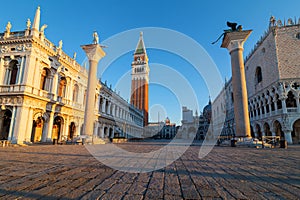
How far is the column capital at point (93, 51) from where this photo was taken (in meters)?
17.5

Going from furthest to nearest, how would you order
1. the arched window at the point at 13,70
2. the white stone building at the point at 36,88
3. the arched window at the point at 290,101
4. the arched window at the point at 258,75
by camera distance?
the arched window at the point at 258,75 < the arched window at the point at 290,101 < the arched window at the point at 13,70 < the white stone building at the point at 36,88

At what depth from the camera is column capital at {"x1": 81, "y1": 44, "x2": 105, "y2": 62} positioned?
17.5 m

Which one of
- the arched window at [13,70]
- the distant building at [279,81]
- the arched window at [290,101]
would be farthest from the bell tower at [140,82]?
the arched window at [13,70]

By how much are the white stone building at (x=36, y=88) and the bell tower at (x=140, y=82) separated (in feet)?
141

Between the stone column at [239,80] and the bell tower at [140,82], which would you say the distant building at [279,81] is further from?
the bell tower at [140,82]

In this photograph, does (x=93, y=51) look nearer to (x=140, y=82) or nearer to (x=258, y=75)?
(x=258, y=75)

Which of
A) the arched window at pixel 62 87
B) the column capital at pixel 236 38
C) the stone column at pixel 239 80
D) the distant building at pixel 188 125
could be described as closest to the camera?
the stone column at pixel 239 80

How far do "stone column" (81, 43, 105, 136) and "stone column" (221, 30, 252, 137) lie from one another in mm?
13658

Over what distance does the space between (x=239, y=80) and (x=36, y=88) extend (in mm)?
20564

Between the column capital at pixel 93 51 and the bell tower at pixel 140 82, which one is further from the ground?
the bell tower at pixel 140 82

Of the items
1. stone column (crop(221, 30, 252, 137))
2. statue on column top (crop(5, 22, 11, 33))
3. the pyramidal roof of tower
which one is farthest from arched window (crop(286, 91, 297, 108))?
the pyramidal roof of tower

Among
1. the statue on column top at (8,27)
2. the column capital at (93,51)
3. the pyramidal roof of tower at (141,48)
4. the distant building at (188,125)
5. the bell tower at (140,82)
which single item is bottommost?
the distant building at (188,125)

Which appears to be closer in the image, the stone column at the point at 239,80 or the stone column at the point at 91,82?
the stone column at the point at 239,80

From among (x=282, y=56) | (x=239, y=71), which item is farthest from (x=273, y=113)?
(x=239, y=71)
